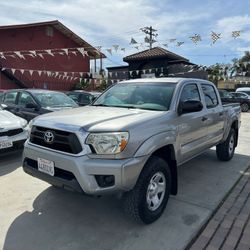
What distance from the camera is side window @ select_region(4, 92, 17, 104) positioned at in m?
8.77

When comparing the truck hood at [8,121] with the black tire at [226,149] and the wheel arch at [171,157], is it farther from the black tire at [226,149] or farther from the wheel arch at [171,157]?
the black tire at [226,149]

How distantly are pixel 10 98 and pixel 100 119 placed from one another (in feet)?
21.6

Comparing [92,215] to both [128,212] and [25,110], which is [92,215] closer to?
[128,212]

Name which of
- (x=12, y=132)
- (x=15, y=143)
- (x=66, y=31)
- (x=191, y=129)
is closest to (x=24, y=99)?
(x=12, y=132)

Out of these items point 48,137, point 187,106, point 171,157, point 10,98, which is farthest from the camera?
point 10,98

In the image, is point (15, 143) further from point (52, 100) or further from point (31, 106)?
point (52, 100)

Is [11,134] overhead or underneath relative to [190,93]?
underneath

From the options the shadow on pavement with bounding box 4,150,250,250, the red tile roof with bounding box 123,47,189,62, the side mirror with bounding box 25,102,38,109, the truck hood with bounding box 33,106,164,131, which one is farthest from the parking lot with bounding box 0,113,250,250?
the red tile roof with bounding box 123,47,189,62

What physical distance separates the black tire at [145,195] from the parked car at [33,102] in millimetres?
4908

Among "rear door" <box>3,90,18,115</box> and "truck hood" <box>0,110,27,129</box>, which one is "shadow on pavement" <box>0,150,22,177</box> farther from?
"rear door" <box>3,90,18,115</box>

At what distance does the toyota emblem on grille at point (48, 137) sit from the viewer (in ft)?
10.8

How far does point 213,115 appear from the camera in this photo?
515cm

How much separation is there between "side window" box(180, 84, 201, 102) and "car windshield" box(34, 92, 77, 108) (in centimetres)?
454

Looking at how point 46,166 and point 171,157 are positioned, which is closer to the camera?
point 46,166
